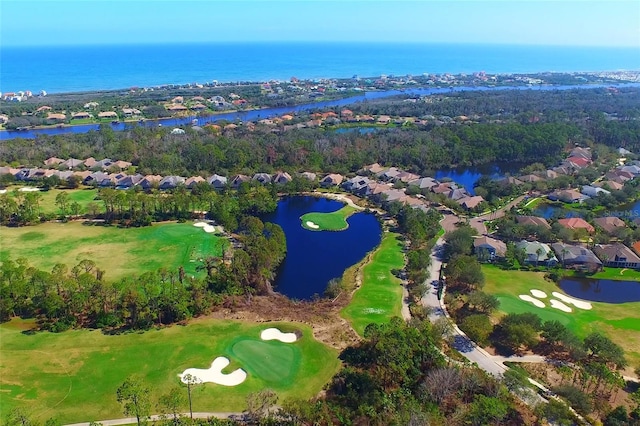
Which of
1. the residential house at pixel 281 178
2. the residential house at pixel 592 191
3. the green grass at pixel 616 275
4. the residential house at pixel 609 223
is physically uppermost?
the residential house at pixel 281 178

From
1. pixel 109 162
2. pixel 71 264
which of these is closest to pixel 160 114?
pixel 109 162

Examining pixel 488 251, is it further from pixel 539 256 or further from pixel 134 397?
pixel 134 397

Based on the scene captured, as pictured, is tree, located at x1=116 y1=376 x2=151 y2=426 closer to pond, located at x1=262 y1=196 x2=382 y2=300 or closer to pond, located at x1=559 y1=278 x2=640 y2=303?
pond, located at x1=262 y1=196 x2=382 y2=300

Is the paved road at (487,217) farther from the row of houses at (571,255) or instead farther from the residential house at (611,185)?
the residential house at (611,185)

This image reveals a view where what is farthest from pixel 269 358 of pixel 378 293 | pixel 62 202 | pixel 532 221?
pixel 62 202

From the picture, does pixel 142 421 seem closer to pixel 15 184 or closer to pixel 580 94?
pixel 15 184

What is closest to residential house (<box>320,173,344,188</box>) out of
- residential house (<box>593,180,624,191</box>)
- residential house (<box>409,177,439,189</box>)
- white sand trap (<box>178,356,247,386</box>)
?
residential house (<box>409,177,439,189</box>)

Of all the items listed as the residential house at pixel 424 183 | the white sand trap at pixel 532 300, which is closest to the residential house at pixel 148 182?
the residential house at pixel 424 183

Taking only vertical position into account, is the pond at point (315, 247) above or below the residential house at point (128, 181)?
below
